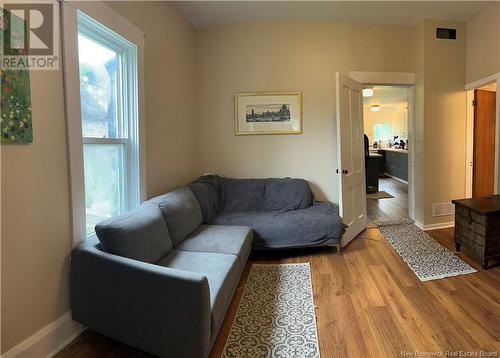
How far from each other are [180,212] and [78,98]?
1.08 metres

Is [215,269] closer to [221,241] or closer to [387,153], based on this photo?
[221,241]

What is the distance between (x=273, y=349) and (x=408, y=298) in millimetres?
1145

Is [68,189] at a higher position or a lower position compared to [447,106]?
lower

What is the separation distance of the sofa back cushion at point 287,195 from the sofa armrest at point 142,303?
2028mm

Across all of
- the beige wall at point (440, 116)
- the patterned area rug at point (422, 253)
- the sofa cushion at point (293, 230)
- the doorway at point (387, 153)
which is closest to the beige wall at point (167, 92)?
the sofa cushion at point (293, 230)

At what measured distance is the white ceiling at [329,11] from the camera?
118 inches

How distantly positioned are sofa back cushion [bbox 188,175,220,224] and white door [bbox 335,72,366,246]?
1361 mm

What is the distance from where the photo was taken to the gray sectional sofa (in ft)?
4.32

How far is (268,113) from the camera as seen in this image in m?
3.52

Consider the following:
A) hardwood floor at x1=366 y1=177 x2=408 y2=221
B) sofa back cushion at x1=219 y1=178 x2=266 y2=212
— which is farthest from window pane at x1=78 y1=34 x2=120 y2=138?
hardwood floor at x1=366 y1=177 x2=408 y2=221

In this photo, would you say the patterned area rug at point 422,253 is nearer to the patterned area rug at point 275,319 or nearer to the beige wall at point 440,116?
the beige wall at point 440,116

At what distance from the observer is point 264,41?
3.46 m

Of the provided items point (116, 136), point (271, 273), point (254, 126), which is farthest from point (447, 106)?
point (116, 136)

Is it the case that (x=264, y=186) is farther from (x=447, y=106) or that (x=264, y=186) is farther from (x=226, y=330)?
(x=447, y=106)
